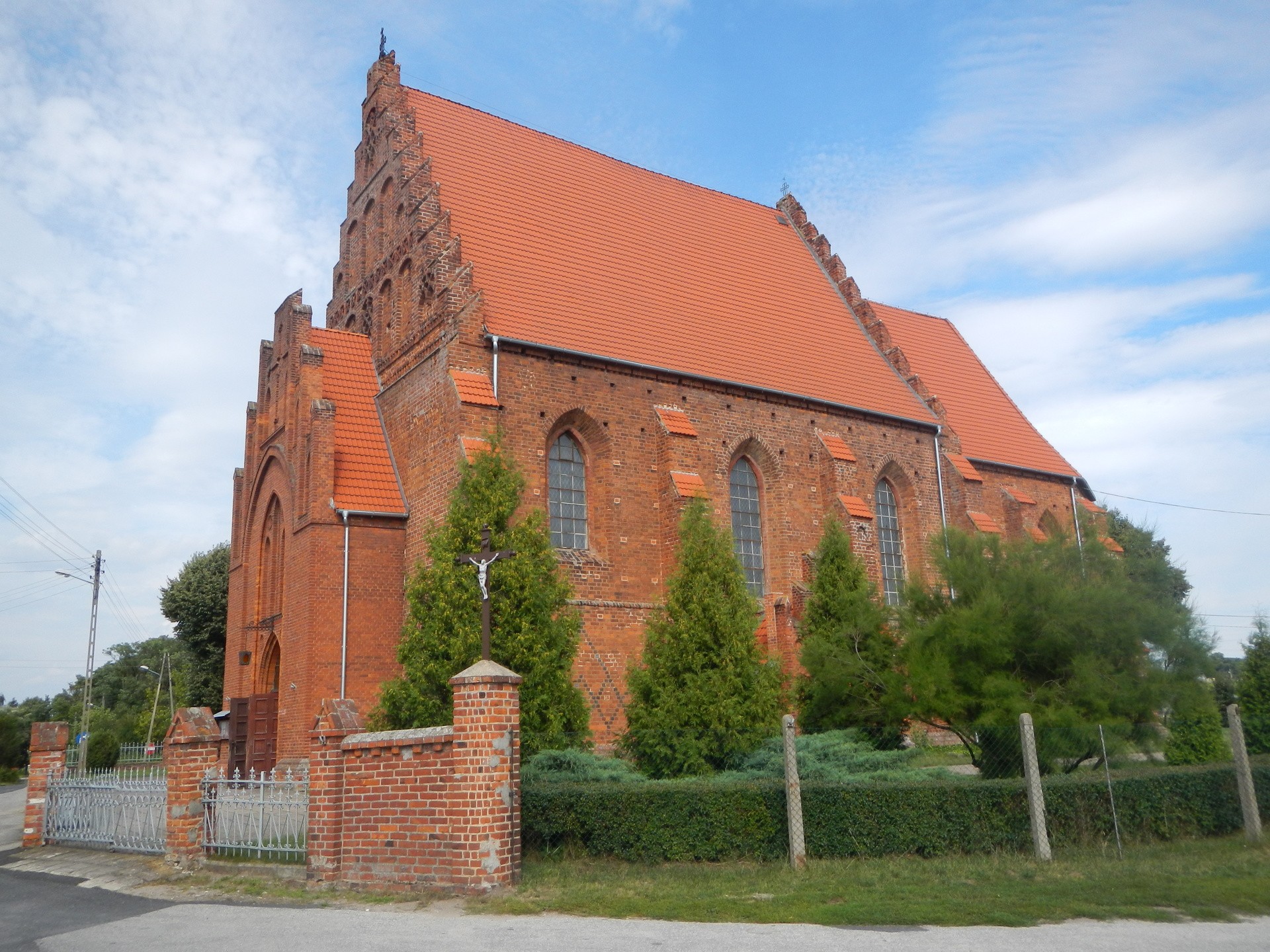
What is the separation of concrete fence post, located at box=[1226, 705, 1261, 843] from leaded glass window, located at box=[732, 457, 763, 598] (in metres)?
9.20


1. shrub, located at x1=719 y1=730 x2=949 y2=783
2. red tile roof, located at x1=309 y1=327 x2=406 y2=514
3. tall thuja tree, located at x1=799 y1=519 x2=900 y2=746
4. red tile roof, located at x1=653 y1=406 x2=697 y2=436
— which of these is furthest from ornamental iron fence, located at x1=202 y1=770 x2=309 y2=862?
red tile roof, located at x1=653 y1=406 x2=697 y2=436

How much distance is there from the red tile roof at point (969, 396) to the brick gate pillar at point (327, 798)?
62.1ft

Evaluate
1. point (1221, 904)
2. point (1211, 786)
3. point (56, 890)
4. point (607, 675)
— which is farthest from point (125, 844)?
point (1211, 786)

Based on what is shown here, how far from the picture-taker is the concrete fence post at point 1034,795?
33.7 ft

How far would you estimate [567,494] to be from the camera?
58.7 feet

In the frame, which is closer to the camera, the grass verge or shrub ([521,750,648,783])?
the grass verge

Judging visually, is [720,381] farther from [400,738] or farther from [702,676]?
[400,738]

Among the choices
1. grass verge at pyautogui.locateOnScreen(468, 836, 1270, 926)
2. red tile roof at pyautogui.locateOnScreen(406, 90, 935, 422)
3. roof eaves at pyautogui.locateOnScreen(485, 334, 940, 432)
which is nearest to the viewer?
grass verge at pyautogui.locateOnScreen(468, 836, 1270, 926)

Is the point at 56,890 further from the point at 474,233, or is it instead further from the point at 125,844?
the point at 474,233

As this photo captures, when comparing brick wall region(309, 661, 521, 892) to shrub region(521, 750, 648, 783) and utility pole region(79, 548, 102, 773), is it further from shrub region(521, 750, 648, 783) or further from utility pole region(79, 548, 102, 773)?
utility pole region(79, 548, 102, 773)

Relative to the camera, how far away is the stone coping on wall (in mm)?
9609

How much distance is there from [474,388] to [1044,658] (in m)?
9.52

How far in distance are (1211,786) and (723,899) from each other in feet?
21.8

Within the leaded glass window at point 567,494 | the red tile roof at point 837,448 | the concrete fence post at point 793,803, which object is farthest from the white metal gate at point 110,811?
the red tile roof at point 837,448
